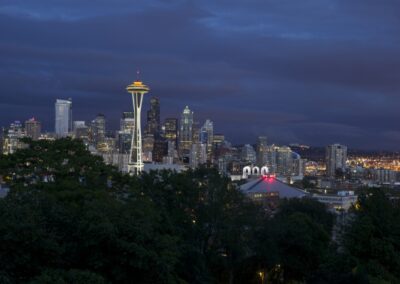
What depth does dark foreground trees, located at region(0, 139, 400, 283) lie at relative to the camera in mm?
17953

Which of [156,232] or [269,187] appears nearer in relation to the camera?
[156,232]

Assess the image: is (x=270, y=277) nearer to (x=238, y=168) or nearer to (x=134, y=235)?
(x=134, y=235)

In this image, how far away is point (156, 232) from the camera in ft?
71.9

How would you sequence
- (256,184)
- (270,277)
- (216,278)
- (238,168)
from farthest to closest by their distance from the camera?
(238,168) → (256,184) → (270,277) → (216,278)

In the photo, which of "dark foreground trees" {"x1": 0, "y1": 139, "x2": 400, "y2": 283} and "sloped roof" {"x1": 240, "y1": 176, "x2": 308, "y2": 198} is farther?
"sloped roof" {"x1": 240, "y1": 176, "x2": 308, "y2": 198}

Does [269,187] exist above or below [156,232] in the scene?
below

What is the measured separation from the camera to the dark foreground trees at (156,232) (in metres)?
18.0

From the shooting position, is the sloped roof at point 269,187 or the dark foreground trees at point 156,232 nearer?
the dark foreground trees at point 156,232

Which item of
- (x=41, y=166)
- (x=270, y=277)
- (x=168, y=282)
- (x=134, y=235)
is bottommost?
(x=270, y=277)

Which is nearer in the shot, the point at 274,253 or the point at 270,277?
the point at 274,253

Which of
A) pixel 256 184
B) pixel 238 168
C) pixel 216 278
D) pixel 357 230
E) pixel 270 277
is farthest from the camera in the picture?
pixel 238 168

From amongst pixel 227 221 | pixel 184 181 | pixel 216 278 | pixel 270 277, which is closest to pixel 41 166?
pixel 184 181

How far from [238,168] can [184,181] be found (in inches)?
6536

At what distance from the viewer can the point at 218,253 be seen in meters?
31.0
